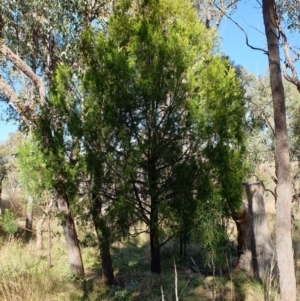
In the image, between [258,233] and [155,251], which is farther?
[258,233]

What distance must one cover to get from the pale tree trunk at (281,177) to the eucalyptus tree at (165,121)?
1790 millimetres

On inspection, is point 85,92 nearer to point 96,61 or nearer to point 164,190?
point 96,61

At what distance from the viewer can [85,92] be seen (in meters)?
6.97

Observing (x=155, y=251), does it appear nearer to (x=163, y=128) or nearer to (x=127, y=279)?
(x=127, y=279)

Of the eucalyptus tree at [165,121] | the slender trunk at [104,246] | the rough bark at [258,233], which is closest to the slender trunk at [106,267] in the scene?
the slender trunk at [104,246]

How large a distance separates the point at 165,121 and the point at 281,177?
2.64 m

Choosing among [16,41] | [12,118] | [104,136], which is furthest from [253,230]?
[12,118]

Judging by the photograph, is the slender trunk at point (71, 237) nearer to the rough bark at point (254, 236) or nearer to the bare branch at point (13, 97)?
the bare branch at point (13, 97)

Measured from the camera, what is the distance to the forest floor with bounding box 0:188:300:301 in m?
5.11

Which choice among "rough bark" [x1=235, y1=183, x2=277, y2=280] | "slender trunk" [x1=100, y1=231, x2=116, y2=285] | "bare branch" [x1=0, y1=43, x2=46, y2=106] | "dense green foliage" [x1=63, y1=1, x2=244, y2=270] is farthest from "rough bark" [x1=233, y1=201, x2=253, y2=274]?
"bare branch" [x1=0, y1=43, x2=46, y2=106]

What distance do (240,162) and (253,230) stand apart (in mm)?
1916

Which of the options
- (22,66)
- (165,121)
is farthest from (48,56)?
(165,121)

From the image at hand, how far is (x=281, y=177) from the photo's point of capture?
16.0ft

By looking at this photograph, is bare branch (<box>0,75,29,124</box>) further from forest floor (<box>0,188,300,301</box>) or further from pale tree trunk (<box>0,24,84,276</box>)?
forest floor (<box>0,188,300,301</box>)
